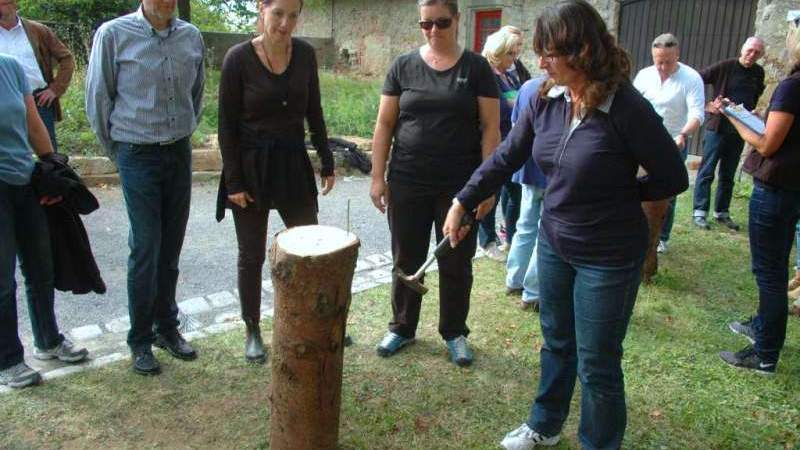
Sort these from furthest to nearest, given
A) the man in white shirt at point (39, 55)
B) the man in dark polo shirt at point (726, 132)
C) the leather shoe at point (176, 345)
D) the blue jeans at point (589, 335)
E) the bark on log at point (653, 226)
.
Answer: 1. the man in dark polo shirt at point (726, 132)
2. the man in white shirt at point (39, 55)
3. the bark on log at point (653, 226)
4. the leather shoe at point (176, 345)
5. the blue jeans at point (589, 335)

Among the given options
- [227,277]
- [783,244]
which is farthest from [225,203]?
[783,244]

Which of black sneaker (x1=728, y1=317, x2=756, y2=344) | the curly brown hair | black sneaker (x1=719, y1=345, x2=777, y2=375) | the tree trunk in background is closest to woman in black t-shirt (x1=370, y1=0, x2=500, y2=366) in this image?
the curly brown hair

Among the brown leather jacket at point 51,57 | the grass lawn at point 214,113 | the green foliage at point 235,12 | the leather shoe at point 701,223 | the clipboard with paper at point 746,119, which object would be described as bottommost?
the leather shoe at point 701,223

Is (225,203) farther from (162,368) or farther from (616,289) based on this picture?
(616,289)

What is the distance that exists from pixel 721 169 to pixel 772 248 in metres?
3.83

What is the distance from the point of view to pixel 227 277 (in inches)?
198

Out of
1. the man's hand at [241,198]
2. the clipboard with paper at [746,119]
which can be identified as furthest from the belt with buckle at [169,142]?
the clipboard with paper at [746,119]

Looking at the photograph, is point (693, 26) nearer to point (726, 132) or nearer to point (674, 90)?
point (726, 132)

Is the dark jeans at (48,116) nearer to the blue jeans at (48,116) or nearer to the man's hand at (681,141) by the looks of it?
the blue jeans at (48,116)

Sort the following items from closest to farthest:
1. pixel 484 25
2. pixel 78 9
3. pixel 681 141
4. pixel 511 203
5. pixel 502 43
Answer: pixel 502 43 → pixel 681 141 → pixel 511 203 → pixel 484 25 → pixel 78 9

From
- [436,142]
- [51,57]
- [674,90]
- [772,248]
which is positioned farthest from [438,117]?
[51,57]

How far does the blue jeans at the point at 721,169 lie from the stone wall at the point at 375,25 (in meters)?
6.42

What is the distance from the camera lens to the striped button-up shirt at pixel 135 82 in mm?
3234

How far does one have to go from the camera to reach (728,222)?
6969 millimetres
